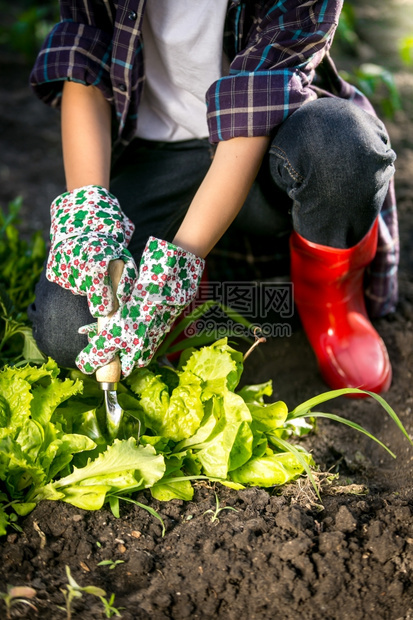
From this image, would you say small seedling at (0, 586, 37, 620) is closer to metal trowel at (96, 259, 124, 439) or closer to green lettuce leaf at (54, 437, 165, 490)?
green lettuce leaf at (54, 437, 165, 490)

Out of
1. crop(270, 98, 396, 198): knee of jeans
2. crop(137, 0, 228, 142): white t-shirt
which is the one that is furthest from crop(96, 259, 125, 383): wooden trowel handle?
crop(137, 0, 228, 142): white t-shirt

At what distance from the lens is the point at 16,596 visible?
1.08 meters

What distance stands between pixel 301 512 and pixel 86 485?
0.43m

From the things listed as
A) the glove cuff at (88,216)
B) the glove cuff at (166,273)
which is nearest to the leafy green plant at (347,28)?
the glove cuff at (88,216)

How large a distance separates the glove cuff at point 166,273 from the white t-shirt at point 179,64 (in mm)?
604

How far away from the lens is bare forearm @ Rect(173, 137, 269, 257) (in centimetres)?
144

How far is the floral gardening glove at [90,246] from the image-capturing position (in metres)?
1.31

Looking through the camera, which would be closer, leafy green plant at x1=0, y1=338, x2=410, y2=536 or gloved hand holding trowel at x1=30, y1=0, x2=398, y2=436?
leafy green plant at x1=0, y1=338, x2=410, y2=536

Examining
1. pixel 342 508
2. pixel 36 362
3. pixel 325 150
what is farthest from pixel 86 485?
pixel 325 150

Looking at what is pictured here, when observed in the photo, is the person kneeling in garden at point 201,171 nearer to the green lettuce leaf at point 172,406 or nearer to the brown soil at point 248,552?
the green lettuce leaf at point 172,406

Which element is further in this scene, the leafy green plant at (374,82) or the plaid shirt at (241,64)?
the leafy green plant at (374,82)

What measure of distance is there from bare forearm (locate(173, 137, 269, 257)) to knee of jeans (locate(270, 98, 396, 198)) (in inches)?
4.0

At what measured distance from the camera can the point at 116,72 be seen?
1.66m

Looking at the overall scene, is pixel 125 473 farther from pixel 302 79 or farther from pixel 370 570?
pixel 302 79
